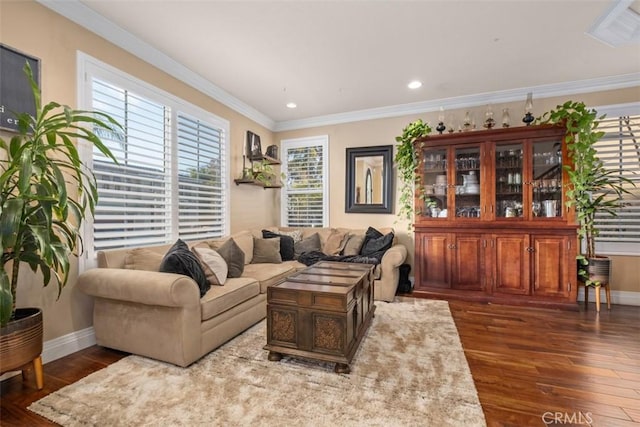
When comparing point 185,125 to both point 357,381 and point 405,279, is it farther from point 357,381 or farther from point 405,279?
point 405,279

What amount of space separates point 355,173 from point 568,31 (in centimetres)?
296

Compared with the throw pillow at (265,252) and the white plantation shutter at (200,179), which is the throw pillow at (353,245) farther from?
the white plantation shutter at (200,179)

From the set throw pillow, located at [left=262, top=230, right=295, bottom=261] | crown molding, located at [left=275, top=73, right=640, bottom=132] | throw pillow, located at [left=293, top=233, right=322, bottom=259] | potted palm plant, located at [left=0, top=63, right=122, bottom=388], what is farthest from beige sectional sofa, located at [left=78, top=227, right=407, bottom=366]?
crown molding, located at [left=275, top=73, right=640, bottom=132]

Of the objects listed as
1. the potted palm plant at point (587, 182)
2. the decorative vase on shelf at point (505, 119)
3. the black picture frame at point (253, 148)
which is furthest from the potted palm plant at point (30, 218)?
the potted palm plant at point (587, 182)

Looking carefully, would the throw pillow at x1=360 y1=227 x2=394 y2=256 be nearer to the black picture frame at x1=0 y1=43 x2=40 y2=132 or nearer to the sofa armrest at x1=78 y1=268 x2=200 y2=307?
the sofa armrest at x1=78 y1=268 x2=200 y2=307

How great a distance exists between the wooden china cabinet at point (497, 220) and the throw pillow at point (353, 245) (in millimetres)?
819

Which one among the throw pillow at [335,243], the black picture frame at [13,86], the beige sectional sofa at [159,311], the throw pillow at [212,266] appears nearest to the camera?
the black picture frame at [13,86]

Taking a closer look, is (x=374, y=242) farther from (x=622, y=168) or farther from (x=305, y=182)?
(x=622, y=168)

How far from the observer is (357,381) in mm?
1929

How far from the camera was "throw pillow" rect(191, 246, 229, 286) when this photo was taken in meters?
2.67

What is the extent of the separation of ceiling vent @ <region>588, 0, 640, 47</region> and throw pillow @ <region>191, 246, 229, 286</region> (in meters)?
4.00

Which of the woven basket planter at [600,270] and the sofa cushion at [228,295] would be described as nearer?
the sofa cushion at [228,295]

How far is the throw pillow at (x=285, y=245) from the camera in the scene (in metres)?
4.20

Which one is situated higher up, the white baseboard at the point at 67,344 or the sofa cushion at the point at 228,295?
the sofa cushion at the point at 228,295
